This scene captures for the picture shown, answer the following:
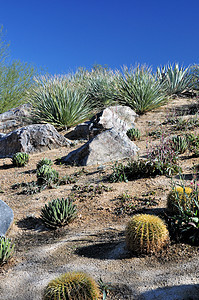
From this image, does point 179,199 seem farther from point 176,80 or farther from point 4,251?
point 176,80

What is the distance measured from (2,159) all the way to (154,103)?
6.61 meters

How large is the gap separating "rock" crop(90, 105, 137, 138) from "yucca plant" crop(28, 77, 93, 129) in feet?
5.07

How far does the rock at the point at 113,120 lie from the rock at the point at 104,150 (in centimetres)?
183

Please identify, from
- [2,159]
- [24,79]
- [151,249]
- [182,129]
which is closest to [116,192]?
[151,249]

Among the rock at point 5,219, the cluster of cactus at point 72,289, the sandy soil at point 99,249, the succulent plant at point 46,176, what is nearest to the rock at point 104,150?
the sandy soil at point 99,249

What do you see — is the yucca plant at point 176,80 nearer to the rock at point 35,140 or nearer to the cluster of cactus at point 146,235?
the rock at point 35,140

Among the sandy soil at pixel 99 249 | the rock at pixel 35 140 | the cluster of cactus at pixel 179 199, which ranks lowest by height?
the sandy soil at pixel 99 249

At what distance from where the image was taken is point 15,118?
15023 mm

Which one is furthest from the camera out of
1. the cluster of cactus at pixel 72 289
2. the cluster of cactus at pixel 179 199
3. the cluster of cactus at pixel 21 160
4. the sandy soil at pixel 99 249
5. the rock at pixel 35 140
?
the rock at pixel 35 140

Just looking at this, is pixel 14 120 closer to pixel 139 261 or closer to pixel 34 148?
pixel 34 148

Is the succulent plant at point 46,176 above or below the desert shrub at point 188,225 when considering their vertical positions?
above

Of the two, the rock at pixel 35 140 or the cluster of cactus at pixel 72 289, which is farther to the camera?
the rock at pixel 35 140

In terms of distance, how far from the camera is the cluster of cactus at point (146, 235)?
12.3 feet

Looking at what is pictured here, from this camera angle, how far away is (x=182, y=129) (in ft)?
34.2
